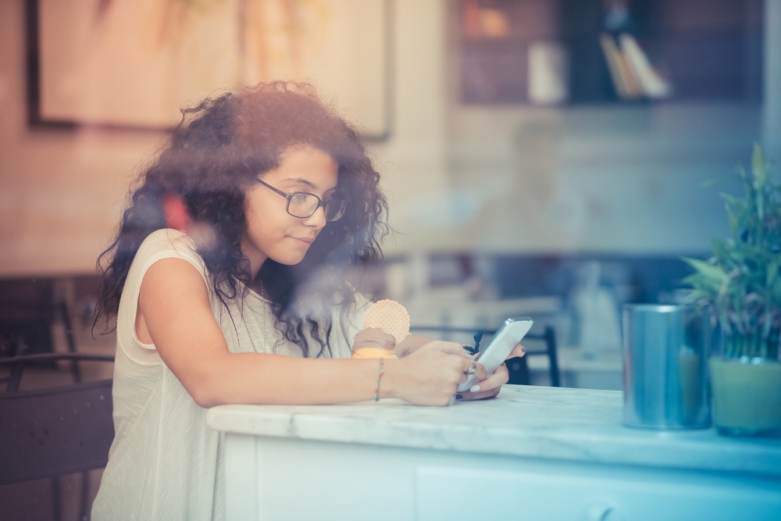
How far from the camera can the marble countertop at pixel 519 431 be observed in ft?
2.39

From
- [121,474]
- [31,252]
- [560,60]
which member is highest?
[560,60]

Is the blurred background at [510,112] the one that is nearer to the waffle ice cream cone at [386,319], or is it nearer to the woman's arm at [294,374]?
the waffle ice cream cone at [386,319]

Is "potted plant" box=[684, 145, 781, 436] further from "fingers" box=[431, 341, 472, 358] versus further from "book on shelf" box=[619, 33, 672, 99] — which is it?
"book on shelf" box=[619, 33, 672, 99]

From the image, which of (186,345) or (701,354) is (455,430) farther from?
(186,345)

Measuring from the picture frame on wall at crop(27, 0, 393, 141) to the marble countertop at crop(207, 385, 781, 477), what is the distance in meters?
1.37

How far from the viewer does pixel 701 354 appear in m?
0.79

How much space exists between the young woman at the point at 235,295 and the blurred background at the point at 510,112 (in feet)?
5.13

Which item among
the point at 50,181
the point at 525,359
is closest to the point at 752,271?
the point at 525,359

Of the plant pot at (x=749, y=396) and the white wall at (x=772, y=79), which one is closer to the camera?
the plant pot at (x=749, y=396)

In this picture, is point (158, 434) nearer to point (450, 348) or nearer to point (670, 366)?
point (450, 348)

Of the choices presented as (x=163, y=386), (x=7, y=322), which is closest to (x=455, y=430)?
(x=163, y=386)

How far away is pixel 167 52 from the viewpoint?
3.13 metres

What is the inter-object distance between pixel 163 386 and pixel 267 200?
337mm

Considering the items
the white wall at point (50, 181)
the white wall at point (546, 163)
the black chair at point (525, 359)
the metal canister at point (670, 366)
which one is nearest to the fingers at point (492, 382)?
the metal canister at point (670, 366)
